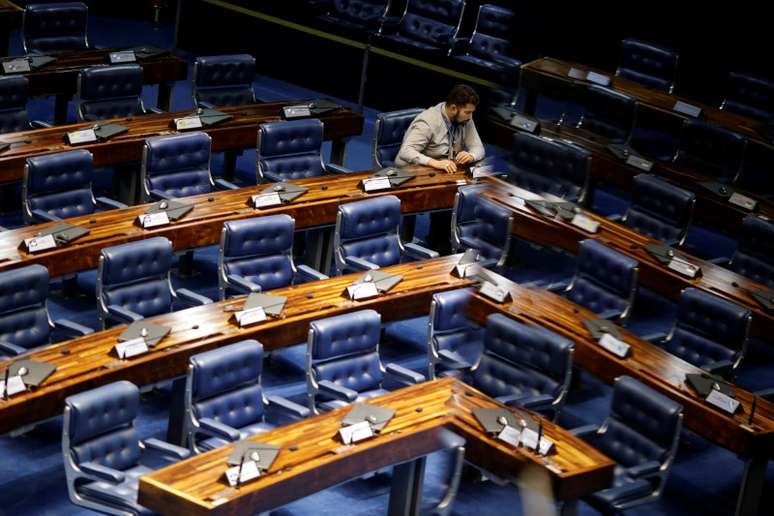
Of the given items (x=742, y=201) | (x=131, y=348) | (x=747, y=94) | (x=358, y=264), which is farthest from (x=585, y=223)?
(x=131, y=348)

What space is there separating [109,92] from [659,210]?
3791 mm

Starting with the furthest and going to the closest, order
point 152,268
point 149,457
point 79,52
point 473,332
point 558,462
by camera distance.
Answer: point 79,52 → point 473,332 → point 152,268 → point 149,457 → point 558,462

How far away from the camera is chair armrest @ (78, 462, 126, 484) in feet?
19.5

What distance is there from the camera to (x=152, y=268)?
739cm

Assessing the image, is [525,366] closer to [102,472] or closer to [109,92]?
[102,472]

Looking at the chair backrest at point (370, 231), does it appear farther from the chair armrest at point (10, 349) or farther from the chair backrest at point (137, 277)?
the chair armrest at point (10, 349)

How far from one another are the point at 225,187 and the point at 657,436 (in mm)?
3698

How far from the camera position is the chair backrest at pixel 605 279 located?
312 inches

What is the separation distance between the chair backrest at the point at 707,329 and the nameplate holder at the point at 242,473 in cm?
297

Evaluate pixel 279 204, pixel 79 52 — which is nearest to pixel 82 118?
pixel 79 52

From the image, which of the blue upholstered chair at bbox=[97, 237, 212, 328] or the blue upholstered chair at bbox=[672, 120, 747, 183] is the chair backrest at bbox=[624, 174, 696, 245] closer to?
the blue upholstered chair at bbox=[672, 120, 747, 183]

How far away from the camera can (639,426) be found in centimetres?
660

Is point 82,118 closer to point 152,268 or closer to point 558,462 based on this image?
point 152,268

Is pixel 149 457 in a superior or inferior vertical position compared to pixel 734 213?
inferior
